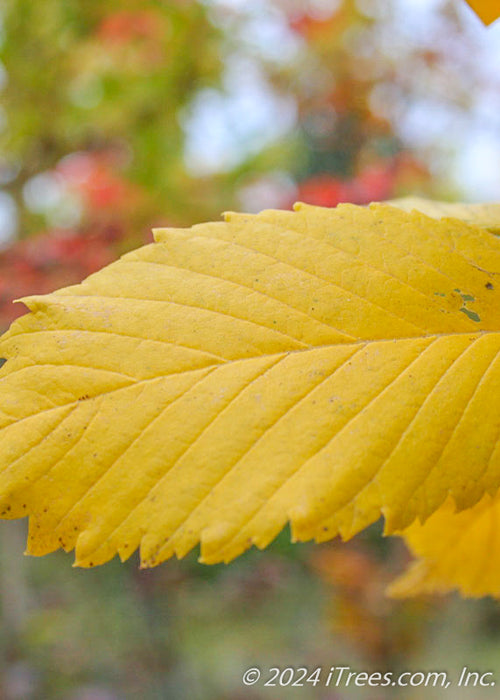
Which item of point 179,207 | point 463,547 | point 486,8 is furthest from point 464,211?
point 179,207

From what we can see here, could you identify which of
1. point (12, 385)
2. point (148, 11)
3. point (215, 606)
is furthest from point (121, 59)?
point (12, 385)

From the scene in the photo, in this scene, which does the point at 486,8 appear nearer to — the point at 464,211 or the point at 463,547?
the point at 464,211

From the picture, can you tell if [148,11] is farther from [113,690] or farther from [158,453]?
[158,453]

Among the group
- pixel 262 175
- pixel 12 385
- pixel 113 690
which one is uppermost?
pixel 262 175

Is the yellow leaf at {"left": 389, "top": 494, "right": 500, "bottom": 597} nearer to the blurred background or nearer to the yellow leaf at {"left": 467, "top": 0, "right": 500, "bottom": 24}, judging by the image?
the yellow leaf at {"left": 467, "top": 0, "right": 500, "bottom": 24}

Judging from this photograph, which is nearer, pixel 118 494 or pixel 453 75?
pixel 118 494

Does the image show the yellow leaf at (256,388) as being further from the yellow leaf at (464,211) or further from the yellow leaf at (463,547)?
the yellow leaf at (463,547)
